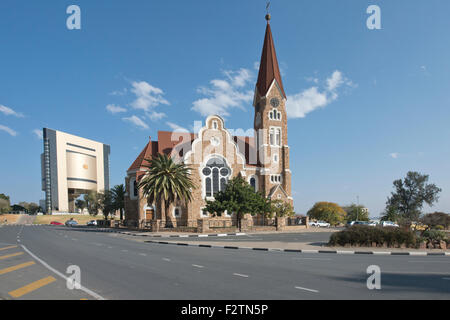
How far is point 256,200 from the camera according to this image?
39.5m

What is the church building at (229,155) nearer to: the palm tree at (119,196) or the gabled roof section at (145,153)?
the gabled roof section at (145,153)

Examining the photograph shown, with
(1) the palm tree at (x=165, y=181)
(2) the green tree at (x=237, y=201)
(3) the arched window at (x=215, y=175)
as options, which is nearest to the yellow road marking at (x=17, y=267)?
(1) the palm tree at (x=165, y=181)

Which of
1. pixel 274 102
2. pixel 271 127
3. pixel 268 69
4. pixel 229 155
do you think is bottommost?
pixel 229 155

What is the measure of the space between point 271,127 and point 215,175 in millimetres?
12301

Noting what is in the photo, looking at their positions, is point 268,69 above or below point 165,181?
above

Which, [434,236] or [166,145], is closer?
[434,236]

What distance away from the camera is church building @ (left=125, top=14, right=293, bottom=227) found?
47.8 m

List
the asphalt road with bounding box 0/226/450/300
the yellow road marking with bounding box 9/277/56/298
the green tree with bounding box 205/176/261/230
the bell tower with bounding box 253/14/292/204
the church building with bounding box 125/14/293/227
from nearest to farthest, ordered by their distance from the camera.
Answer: the asphalt road with bounding box 0/226/450/300 → the yellow road marking with bounding box 9/277/56/298 → the green tree with bounding box 205/176/261/230 → the church building with bounding box 125/14/293/227 → the bell tower with bounding box 253/14/292/204

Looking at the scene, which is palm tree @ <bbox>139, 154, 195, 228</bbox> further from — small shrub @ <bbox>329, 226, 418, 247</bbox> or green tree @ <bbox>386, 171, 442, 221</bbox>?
green tree @ <bbox>386, 171, 442, 221</bbox>

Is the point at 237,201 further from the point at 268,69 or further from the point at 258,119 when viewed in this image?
the point at 268,69

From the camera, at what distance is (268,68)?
54562mm

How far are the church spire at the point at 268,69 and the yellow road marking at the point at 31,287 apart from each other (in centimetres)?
4709

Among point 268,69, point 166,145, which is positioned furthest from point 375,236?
point 268,69

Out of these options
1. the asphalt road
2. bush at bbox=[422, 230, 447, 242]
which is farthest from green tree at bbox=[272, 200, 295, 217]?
the asphalt road
